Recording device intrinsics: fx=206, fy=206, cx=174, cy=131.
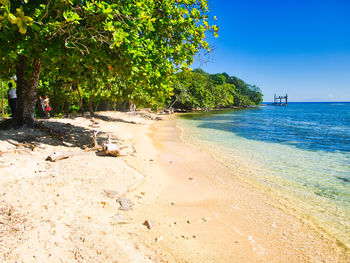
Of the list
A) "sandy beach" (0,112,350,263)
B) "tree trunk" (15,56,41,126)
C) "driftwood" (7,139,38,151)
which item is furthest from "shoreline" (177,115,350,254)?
"tree trunk" (15,56,41,126)

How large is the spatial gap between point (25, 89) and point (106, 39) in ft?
15.0

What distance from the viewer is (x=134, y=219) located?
3795 millimetres

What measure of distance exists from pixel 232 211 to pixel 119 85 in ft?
64.0

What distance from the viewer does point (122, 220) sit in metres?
3.66

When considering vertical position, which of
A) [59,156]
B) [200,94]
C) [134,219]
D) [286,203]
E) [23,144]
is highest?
[200,94]

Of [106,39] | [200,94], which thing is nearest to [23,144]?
[106,39]

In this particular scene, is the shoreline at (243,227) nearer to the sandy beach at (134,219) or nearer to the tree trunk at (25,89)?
the sandy beach at (134,219)

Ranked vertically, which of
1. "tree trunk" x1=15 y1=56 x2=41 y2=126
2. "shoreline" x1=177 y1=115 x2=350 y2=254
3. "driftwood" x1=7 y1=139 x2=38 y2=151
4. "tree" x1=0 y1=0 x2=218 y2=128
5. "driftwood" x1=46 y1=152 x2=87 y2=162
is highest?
"tree" x1=0 y1=0 x2=218 y2=128

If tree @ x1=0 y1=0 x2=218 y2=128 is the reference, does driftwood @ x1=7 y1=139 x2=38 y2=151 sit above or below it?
below

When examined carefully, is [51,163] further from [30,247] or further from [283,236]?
[283,236]

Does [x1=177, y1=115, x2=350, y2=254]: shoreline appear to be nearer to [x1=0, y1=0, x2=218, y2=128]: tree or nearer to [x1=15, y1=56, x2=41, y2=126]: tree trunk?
[x1=0, y1=0, x2=218, y2=128]: tree

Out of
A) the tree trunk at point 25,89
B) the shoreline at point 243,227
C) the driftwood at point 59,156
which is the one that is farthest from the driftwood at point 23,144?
the shoreline at point 243,227

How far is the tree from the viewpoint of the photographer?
5.79 m

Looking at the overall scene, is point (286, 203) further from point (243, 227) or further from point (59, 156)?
point (59, 156)
